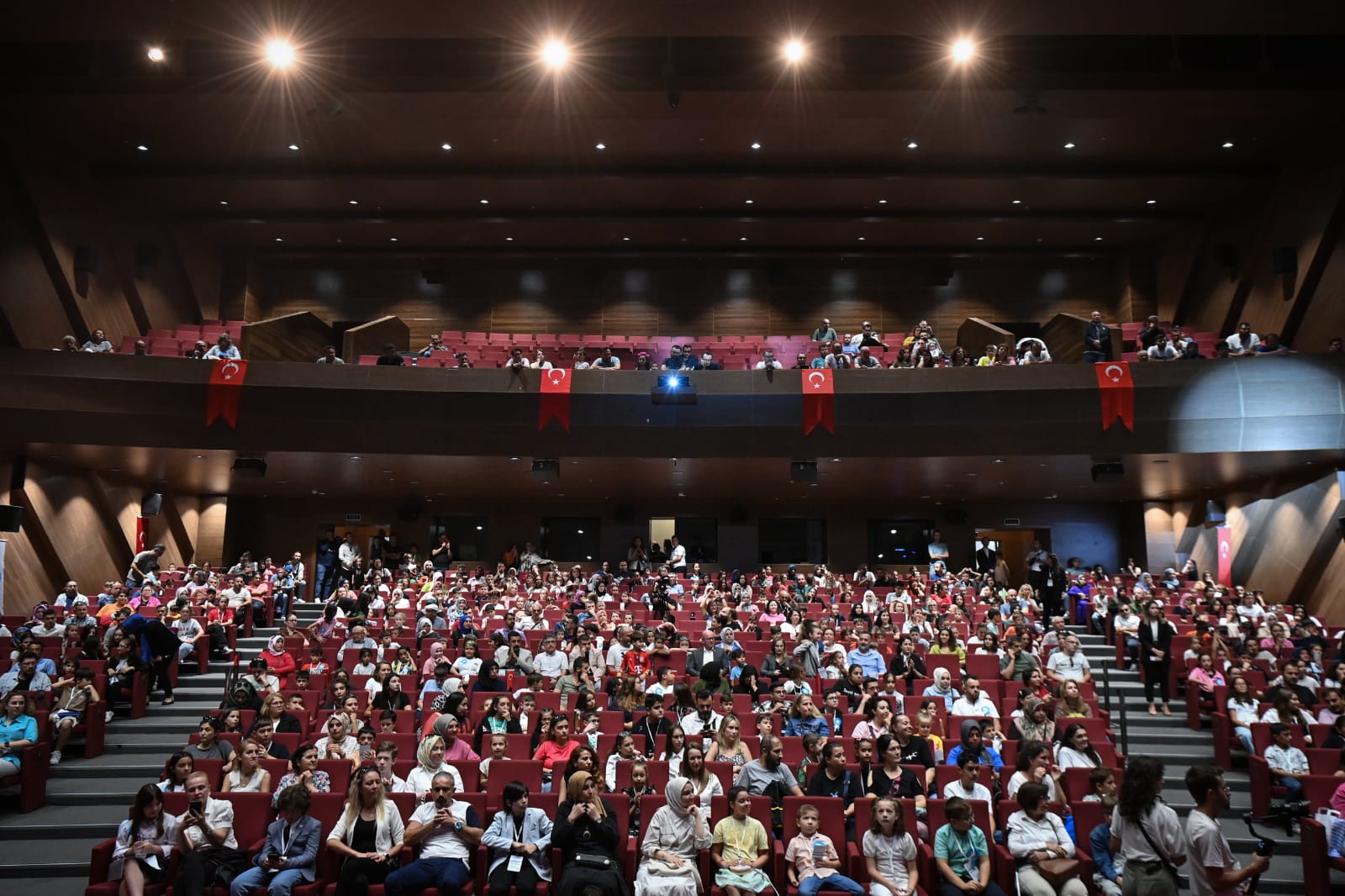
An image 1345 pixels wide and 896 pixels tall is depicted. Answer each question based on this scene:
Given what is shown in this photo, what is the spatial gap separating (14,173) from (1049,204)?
17788 mm

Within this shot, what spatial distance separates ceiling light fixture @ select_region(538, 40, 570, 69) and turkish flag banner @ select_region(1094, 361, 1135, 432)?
8.98 meters

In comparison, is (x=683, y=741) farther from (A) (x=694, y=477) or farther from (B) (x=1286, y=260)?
(B) (x=1286, y=260)

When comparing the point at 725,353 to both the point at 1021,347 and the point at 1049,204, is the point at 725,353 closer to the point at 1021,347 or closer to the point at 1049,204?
the point at 1021,347

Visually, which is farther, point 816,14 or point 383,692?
point 816,14

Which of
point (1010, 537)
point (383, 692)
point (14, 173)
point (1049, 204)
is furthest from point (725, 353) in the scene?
point (14, 173)

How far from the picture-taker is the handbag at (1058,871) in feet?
17.8

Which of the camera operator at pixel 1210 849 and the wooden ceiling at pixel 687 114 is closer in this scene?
the camera operator at pixel 1210 849

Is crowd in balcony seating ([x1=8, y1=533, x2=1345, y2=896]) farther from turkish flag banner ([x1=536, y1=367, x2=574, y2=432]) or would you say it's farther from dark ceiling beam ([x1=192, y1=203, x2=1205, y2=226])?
dark ceiling beam ([x1=192, y1=203, x2=1205, y2=226])

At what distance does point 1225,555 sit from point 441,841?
1476 centimetres

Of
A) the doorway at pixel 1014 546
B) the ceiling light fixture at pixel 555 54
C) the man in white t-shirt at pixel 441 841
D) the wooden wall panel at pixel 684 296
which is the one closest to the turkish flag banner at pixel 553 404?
the ceiling light fixture at pixel 555 54

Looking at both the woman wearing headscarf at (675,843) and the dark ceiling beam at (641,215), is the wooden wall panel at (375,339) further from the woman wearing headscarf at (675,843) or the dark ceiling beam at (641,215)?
the woman wearing headscarf at (675,843)

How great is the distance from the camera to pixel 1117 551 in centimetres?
1864

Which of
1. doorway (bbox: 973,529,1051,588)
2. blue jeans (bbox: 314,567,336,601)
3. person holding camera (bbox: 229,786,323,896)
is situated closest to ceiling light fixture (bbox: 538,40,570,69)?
blue jeans (bbox: 314,567,336,601)

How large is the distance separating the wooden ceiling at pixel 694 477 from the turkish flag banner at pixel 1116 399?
797 mm
